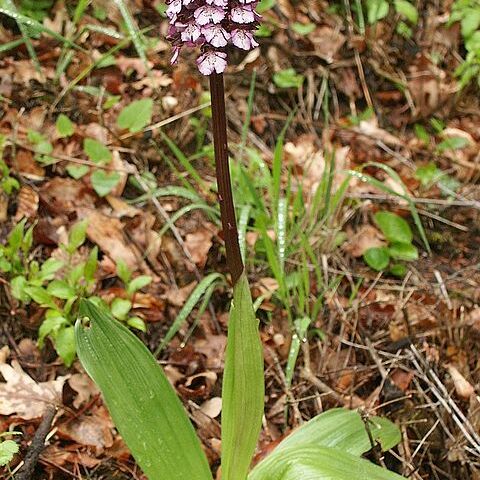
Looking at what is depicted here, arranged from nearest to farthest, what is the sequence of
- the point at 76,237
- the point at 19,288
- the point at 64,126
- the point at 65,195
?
the point at 19,288, the point at 76,237, the point at 65,195, the point at 64,126

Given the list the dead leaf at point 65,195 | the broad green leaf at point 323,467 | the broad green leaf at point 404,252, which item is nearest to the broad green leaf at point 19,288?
the dead leaf at point 65,195

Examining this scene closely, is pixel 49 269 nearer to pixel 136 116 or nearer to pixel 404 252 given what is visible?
pixel 136 116

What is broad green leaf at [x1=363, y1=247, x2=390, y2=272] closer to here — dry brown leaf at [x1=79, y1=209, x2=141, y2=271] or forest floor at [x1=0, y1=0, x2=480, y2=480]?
forest floor at [x1=0, y1=0, x2=480, y2=480]

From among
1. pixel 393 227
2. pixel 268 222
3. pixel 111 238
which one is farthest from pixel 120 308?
pixel 393 227

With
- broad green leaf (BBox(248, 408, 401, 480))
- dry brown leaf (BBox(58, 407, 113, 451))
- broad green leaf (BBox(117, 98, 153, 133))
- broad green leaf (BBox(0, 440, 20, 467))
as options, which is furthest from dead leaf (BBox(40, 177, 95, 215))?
broad green leaf (BBox(248, 408, 401, 480))

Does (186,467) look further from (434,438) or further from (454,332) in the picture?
(454,332)

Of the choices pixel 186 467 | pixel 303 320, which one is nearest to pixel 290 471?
pixel 186 467
